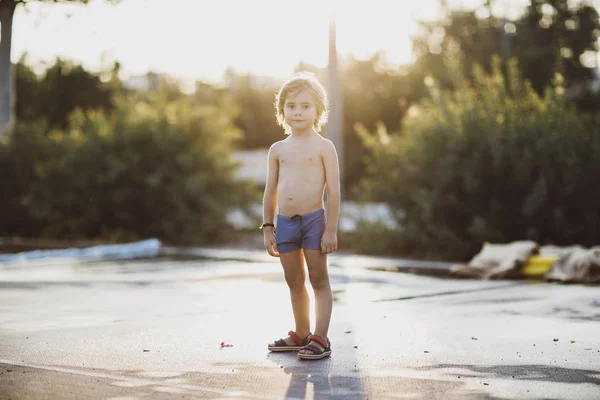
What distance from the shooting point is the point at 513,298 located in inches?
412

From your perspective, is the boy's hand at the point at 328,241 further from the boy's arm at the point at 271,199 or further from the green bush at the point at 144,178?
the green bush at the point at 144,178

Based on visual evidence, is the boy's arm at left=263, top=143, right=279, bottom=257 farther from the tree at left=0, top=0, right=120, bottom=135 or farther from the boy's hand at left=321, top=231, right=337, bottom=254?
the tree at left=0, top=0, right=120, bottom=135

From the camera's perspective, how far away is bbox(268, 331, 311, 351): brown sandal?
Result: 6.98 m

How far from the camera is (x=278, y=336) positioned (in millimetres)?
7812

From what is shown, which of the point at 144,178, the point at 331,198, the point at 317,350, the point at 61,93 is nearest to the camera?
the point at 317,350

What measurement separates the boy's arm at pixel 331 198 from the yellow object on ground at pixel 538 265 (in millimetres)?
6624

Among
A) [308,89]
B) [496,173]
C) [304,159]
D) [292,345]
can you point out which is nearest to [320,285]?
[292,345]

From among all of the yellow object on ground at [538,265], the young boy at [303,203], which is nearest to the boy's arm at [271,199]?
the young boy at [303,203]

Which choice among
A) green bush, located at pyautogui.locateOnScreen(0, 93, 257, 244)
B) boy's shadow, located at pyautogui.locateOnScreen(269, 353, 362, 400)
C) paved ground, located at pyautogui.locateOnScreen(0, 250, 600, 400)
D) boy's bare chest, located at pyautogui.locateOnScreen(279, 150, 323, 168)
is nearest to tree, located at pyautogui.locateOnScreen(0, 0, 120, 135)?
paved ground, located at pyautogui.locateOnScreen(0, 250, 600, 400)

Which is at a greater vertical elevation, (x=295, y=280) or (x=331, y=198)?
(x=331, y=198)

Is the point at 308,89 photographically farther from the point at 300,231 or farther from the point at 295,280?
the point at 295,280

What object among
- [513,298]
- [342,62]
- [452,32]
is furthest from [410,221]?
[342,62]

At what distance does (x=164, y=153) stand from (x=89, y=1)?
6972 mm

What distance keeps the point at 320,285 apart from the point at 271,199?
2.28 feet
